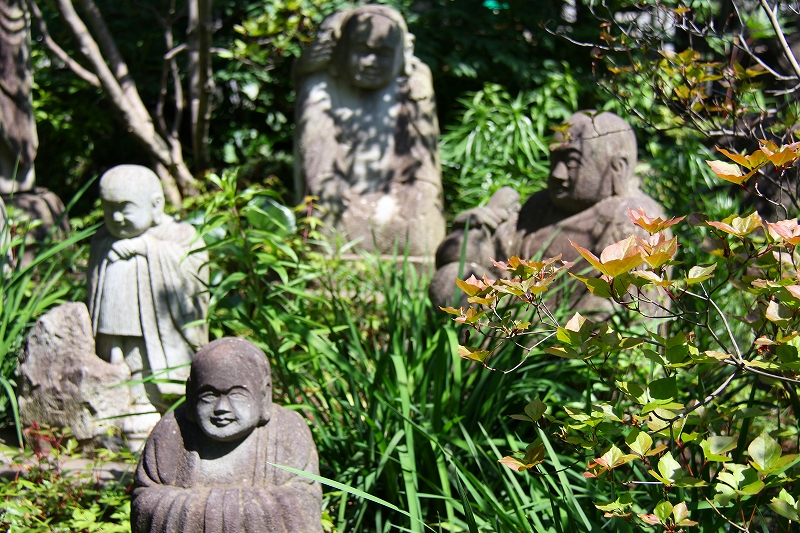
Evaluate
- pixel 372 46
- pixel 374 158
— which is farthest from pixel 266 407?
pixel 372 46

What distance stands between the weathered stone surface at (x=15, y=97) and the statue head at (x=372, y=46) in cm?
215

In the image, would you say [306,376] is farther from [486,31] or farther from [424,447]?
[486,31]

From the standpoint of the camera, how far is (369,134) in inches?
229

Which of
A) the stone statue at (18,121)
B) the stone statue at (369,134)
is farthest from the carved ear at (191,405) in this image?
the stone statue at (18,121)

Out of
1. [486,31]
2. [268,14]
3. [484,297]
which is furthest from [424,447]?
[486,31]

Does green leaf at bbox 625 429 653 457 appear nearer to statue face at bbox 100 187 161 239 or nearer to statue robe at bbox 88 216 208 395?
statue robe at bbox 88 216 208 395

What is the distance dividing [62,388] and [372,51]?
309 centimetres

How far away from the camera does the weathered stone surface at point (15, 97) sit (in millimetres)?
5316

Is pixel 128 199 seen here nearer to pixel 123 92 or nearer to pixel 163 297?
pixel 163 297

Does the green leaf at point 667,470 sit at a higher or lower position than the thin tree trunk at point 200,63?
lower

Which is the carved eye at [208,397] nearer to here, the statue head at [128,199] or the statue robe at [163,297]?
the statue robe at [163,297]

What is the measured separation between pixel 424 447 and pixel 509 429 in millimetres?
506

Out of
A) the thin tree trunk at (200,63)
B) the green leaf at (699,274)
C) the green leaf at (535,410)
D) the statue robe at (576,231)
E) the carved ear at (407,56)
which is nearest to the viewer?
the green leaf at (699,274)

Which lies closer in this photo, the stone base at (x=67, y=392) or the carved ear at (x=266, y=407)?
the carved ear at (x=266, y=407)
